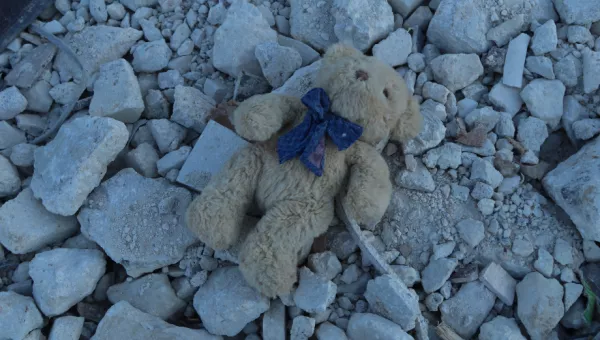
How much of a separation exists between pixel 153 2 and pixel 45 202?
3.90 ft

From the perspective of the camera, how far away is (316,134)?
6.65ft

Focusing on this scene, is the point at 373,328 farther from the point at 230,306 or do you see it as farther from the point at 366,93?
the point at 366,93

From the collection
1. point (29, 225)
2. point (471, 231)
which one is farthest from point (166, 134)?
point (471, 231)

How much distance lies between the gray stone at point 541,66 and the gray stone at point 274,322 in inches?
57.8

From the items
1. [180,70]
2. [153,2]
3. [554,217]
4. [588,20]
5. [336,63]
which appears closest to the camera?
[336,63]

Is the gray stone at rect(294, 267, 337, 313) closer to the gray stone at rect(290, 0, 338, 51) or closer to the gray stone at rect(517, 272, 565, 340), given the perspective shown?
the gray stone at rect(517, 272, 565, 340)

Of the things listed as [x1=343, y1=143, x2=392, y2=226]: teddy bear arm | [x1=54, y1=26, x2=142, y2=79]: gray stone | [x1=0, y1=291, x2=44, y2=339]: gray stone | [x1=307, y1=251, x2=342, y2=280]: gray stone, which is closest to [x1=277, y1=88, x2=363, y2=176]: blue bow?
[x1=343, y1=143, x2=392, y2=226]: teddy bear arm

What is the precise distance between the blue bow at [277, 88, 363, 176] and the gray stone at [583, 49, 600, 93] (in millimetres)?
1154

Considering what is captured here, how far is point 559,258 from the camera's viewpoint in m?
2.24

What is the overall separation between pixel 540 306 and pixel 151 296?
143cm

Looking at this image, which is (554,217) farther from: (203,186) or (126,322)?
(126,322)

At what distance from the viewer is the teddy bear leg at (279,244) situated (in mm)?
2062

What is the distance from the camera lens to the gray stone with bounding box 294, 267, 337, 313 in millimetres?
2084

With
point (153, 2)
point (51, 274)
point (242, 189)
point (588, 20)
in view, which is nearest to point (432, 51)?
point (588, 20)
